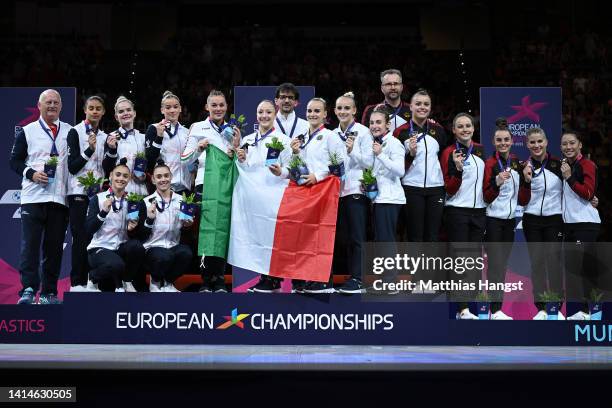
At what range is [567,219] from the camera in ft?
27.7

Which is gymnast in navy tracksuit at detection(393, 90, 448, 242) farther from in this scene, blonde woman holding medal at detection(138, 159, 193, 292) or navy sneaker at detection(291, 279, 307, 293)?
blonde woman holding medal at detection(138, 159, 193, 292)

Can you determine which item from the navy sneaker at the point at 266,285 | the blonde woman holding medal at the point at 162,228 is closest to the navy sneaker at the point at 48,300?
the blonde woman holding medal at the point at 162,228

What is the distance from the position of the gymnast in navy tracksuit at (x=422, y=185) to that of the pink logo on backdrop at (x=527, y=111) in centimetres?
245

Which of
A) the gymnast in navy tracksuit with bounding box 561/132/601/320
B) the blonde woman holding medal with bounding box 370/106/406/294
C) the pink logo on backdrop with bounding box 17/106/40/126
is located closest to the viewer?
the blonde woman holding medal with bounding box 370/106/406/294

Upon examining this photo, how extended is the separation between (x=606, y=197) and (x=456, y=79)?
537 cm

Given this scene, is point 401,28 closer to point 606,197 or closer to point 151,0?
point 151,0

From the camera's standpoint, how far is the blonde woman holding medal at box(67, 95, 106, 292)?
7949mm

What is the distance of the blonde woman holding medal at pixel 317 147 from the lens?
25.5 feet

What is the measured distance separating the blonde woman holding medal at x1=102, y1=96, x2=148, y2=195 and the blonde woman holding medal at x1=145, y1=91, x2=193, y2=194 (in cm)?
12

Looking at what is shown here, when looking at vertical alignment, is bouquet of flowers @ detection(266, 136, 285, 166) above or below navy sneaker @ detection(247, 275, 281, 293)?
above

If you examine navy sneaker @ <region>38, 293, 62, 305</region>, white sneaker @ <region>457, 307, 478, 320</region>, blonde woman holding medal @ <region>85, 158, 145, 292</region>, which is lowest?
white sneaker @ <region>457, 307, 478, 320</region>

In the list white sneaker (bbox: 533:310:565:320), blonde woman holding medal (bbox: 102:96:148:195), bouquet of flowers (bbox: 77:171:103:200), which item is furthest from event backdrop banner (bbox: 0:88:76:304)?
white sneaker (bbox: 533:310:565:320)

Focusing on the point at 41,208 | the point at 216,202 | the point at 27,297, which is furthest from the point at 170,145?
the point at 27,297
